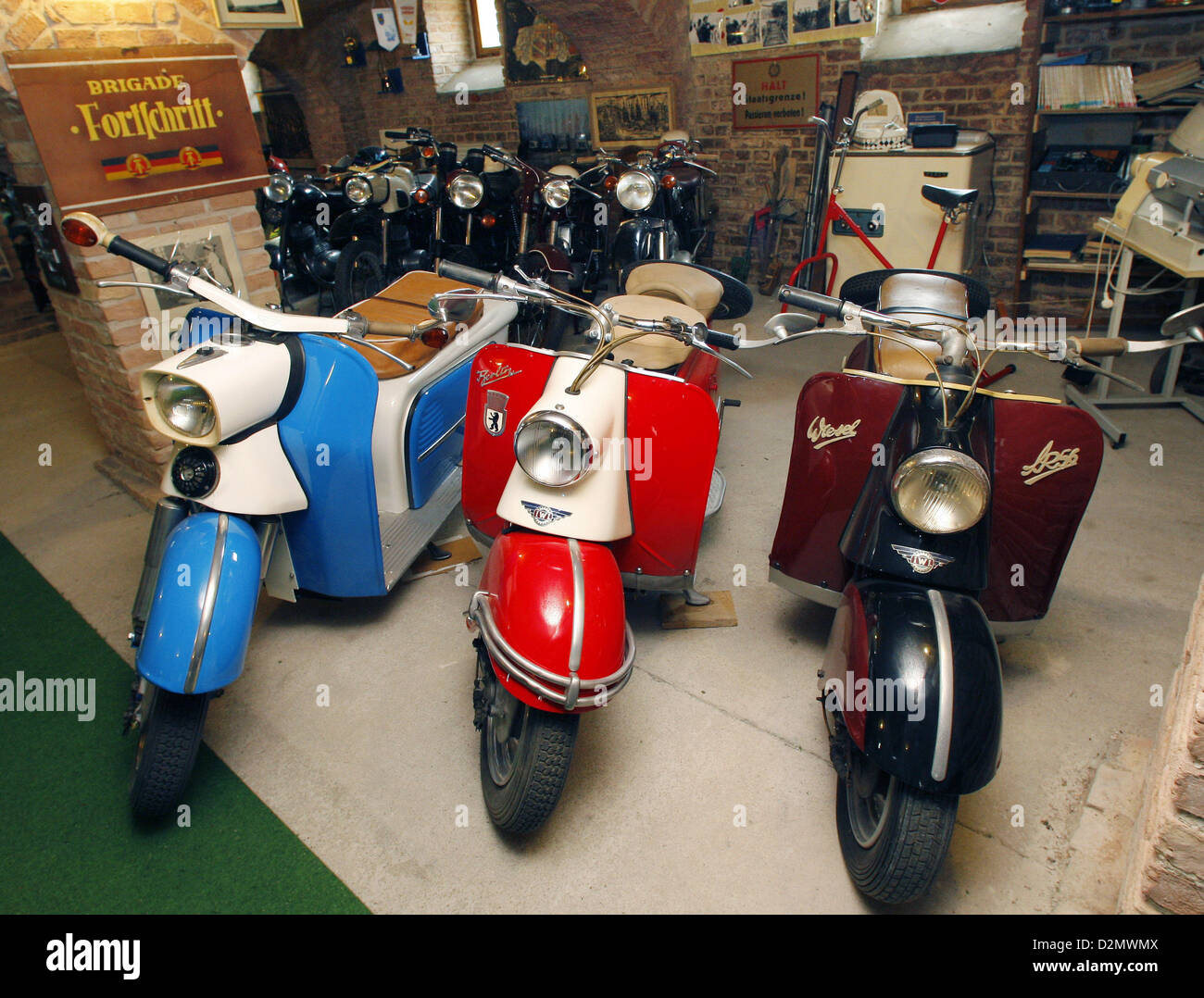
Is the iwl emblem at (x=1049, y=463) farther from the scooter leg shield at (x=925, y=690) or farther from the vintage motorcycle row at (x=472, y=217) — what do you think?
the vintage motorcycle row at (x=472, y=217)

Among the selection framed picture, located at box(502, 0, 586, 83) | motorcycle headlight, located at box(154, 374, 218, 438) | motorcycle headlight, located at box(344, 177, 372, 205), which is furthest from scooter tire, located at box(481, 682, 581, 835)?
framed picture, located at box(502, 0, 586, 83)

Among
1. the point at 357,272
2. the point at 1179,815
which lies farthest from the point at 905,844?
the point at 357,272

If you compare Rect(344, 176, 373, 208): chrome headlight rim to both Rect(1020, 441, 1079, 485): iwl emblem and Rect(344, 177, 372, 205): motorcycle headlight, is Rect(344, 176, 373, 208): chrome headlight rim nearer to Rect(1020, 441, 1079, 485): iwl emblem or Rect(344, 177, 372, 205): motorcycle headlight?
Rect(344, 177, 372, 205): motorcycle headlight

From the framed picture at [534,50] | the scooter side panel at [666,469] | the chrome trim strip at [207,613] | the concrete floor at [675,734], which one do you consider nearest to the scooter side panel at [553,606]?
the scooter side panel at [666,469]

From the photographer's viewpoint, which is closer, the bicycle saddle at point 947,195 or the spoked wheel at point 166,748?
the spoked wheel at point 166,748

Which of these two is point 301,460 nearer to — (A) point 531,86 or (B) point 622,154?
(B) point 622,154

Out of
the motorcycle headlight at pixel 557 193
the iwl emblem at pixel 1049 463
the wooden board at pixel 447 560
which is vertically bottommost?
the wooden board at pixel 447 560

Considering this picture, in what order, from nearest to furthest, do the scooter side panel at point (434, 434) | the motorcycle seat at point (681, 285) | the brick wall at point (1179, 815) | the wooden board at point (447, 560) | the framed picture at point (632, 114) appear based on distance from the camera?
1. the brick wall at point (1179, 815)
2. the scooter side panel at point (434, 434)
3. the wooden board at point (447, 560)
4. the motorcycle seat at point (681, 285)
5. the framed picture at point (632, 114)

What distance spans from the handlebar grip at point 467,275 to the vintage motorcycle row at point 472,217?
2.33 metres

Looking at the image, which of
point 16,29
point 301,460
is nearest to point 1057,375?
point 301,460

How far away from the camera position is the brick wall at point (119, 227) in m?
2.42

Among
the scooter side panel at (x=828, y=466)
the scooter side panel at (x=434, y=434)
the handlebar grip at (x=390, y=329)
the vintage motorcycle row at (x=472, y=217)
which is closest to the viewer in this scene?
the scooter side panel at (x=828, y=466)

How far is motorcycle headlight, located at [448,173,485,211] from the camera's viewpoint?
14.8 feet
